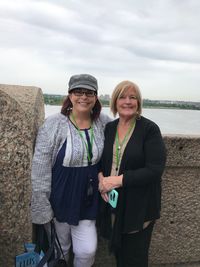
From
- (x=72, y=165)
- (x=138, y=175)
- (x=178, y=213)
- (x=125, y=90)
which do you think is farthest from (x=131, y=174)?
(x=178, y=213)

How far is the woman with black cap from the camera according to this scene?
2779 millimetres

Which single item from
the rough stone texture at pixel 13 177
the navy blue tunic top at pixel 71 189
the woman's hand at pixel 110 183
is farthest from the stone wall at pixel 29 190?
the woman's hand at pixel 110 183

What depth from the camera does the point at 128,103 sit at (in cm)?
275

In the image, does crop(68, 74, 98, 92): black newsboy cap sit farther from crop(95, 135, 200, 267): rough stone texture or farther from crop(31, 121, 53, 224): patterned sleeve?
crop(95, 135, 200, 267): rough stone texture

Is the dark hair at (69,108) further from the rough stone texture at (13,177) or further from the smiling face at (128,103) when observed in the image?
the rough stone texture at (13,177)

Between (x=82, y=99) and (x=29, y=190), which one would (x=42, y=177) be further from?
(x=82, y=99)

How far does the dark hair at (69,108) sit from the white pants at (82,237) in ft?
2.76

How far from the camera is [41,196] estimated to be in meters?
2.80

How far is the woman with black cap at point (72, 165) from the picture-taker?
2.78 metres

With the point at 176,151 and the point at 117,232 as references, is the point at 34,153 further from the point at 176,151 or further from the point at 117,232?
the point at 176,151

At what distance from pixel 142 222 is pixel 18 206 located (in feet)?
2.95

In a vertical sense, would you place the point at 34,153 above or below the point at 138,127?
below

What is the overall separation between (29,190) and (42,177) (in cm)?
19

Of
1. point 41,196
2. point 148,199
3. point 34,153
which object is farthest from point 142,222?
point 34,153
